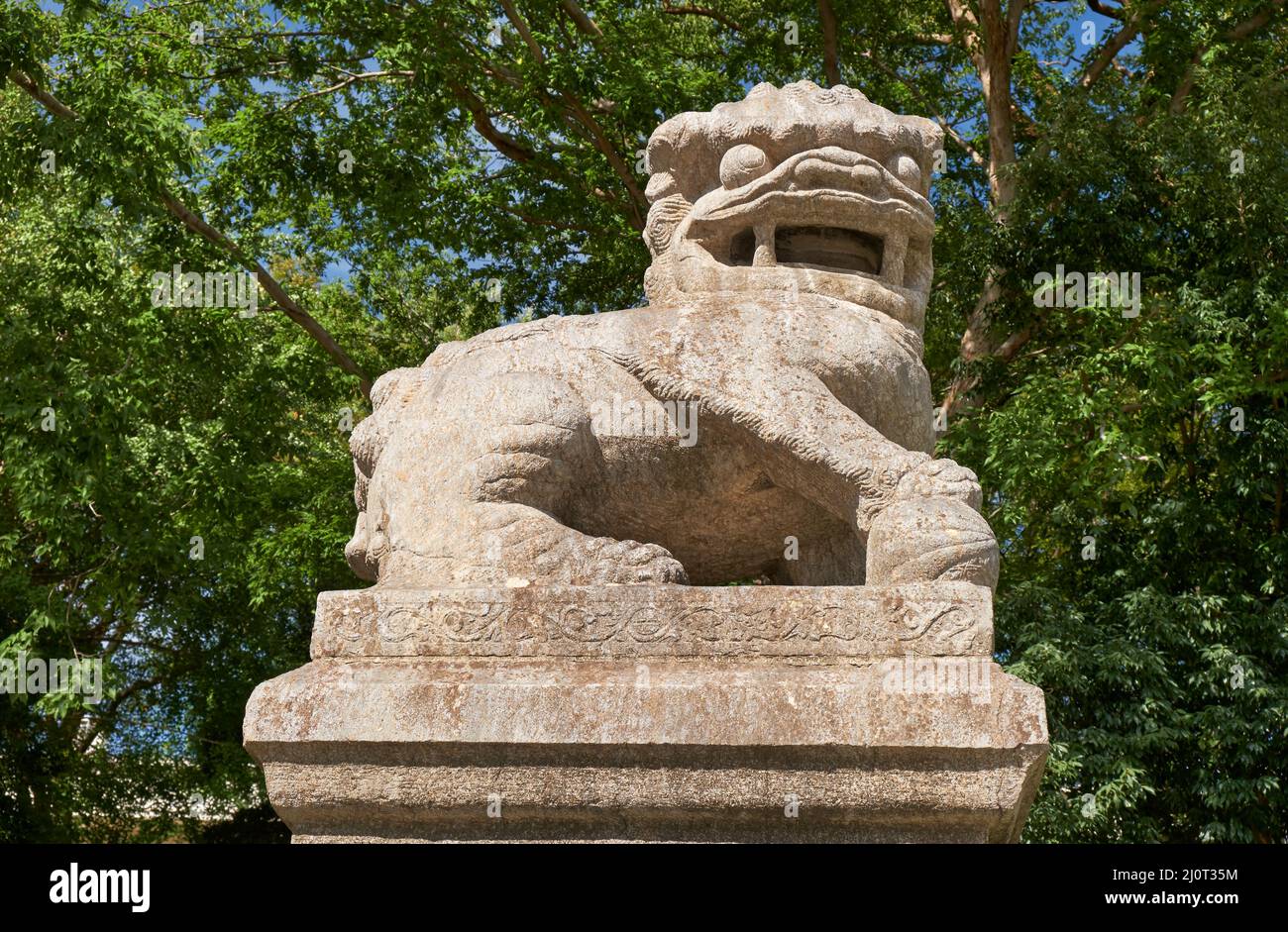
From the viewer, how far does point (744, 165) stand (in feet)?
14.2

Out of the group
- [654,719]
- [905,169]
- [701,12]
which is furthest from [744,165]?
[701,12]

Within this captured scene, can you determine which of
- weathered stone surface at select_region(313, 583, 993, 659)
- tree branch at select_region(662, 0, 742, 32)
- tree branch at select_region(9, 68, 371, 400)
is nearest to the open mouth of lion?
weathered stone surface at select_region(313, 583, 993, 659)

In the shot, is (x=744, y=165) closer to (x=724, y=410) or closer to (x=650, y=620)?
(x=724, y=410)

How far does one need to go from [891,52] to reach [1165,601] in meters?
6.23

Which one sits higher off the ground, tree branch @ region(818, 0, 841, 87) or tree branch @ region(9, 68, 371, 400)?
tree branch @ region(818, 0, 841, 87)

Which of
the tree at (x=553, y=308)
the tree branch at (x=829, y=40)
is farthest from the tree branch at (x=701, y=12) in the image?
the tree branch at (x=829, y=40)

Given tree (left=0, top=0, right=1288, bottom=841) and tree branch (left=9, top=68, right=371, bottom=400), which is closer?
tree (left=0, top=0, right=1288, bottom=841)

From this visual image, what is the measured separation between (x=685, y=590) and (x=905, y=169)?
1.59 m

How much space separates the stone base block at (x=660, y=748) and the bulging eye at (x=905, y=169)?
1.63 metres

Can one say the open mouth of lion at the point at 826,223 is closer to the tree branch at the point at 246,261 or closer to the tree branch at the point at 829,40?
the tree branch at the point at 246,261

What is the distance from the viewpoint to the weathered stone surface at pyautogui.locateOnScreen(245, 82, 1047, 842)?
11.1 feet

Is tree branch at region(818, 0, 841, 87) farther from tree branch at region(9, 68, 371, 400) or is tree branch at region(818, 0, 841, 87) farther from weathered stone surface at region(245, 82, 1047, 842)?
weathered stone surface at region(245, 82, 1047, 842)

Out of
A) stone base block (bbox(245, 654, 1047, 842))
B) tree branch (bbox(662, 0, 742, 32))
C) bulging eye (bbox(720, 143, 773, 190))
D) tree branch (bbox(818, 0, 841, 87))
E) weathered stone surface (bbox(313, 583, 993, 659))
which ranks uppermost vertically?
tree branch (bbox(662, 0, 742, 32))

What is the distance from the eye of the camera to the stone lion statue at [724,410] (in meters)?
3.70
